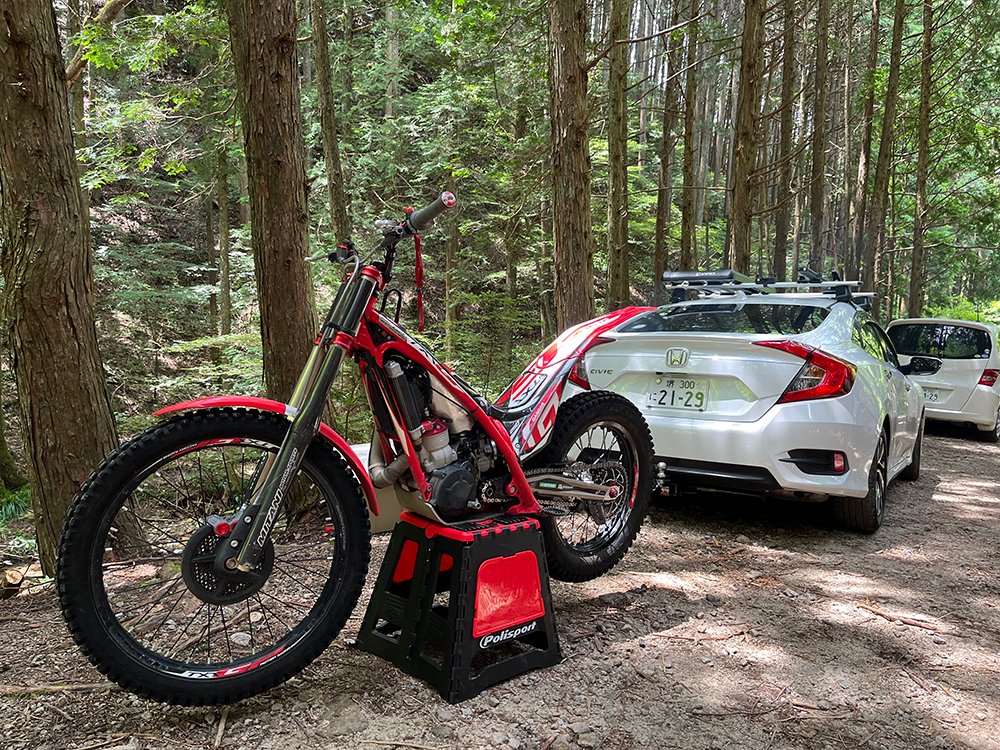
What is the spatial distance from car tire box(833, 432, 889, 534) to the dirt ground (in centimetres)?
48

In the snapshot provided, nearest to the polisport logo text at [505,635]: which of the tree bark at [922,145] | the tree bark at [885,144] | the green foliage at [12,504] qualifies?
the green foliage at [12,504]

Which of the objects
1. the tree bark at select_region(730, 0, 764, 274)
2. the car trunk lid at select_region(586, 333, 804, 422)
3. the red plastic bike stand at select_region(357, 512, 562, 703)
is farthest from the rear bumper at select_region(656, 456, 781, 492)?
the tree bark at select_region(730, 0, 764, 274)

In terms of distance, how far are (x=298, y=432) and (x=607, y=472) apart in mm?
1956

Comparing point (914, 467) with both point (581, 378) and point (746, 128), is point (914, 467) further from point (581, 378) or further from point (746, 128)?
point (746, 128)

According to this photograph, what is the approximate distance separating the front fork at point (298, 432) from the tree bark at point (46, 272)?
7.33 feet

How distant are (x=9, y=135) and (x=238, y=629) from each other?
3.01m

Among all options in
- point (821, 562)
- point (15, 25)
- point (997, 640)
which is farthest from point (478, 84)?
point (997, 640)

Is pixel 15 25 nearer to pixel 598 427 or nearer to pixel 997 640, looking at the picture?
pixel 598 427

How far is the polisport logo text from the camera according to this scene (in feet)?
9.03

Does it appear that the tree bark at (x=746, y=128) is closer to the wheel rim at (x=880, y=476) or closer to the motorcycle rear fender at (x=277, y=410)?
the wheel rim at (x=880, y=476)

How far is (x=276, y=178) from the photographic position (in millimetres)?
4680

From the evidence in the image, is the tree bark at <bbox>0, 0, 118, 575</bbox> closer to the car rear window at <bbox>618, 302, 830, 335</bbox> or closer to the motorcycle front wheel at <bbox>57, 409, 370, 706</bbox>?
the motorcycle front wheel at <bbox>57, 409, 370, 706</bbox>

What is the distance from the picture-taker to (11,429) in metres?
14.0

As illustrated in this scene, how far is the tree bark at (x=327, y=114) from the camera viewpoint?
11992mm
